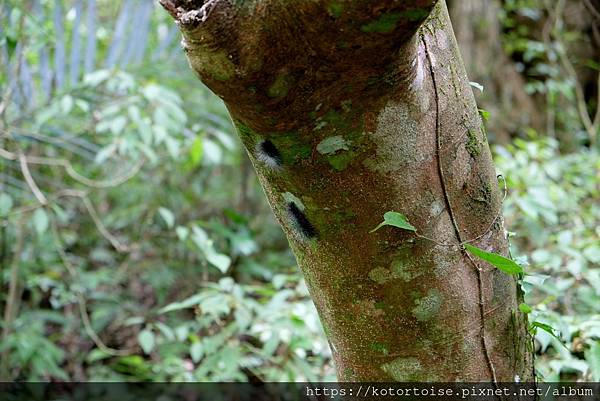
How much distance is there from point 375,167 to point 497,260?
19 centimetres

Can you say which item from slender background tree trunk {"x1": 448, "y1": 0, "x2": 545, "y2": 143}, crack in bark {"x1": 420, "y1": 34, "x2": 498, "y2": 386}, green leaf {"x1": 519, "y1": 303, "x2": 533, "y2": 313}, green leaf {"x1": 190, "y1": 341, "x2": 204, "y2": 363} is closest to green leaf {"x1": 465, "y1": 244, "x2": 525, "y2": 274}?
crack in bark {"x1": 420, "y1": 34, "x2": 498, "y2": 386}

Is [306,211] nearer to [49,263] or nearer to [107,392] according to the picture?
[107,392]

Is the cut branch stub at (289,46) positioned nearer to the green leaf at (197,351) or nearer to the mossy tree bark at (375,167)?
the mossy tree bark at (375,167)

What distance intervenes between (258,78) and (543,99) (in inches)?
140

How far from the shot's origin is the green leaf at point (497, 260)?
0.59 m

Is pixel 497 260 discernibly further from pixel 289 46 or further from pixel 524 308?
pixel 289 46

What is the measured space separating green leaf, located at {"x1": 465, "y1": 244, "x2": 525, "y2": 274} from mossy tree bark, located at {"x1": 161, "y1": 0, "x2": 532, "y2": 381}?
1.2 inches

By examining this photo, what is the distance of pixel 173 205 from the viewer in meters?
2.90

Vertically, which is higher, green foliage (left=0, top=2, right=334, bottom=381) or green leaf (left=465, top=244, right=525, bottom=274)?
green leaf (left=465, top=244, right=525, bottom=274)

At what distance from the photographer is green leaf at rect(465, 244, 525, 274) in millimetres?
588

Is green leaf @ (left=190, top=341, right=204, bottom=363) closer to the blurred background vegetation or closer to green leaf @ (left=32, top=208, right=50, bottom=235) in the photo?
the blurred background vegetation

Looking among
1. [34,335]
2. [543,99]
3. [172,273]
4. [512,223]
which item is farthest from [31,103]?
[543,99]

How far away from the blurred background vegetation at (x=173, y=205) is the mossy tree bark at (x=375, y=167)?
0.63 feet

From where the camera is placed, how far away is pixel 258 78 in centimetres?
45
